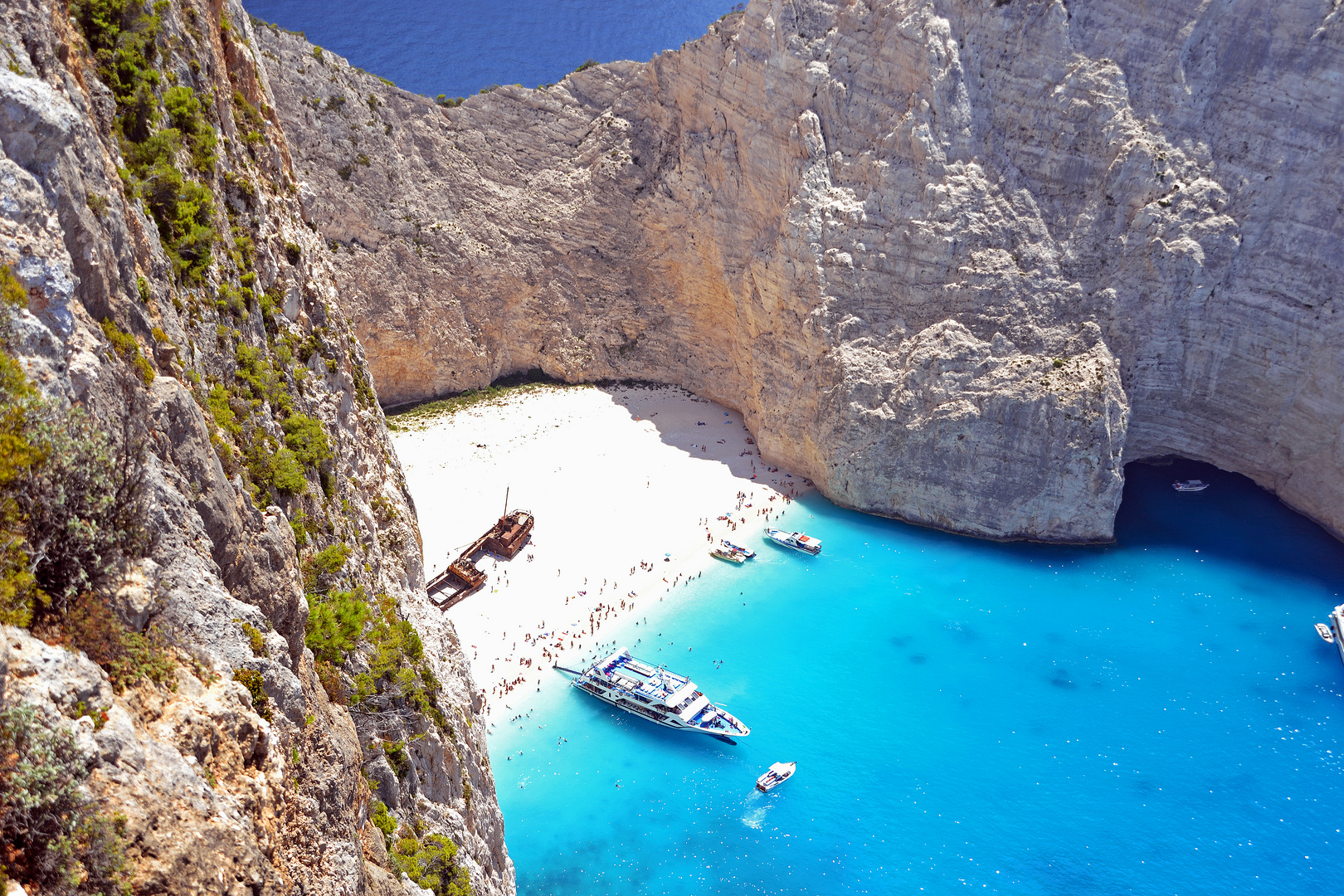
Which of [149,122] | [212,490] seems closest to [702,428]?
[149,122]

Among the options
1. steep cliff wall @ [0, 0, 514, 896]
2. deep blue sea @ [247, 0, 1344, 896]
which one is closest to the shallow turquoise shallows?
deep blue sea @ [247, 0, 1344, 896]

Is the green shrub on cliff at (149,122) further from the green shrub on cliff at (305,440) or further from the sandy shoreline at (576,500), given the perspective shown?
the sandy shoreline at (576,500)

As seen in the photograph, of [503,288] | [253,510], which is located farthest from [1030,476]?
[253,510]

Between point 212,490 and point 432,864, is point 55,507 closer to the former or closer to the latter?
point 212,490

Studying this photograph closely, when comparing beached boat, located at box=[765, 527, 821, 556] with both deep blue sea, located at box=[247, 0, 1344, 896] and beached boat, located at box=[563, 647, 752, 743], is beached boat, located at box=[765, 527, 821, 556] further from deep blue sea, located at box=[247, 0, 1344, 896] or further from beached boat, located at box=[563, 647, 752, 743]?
beached boat, located at box=[563, 647, 752, 743]

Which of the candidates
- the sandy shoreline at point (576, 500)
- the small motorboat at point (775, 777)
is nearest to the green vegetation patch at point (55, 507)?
the small motorboat at point (775, 777)

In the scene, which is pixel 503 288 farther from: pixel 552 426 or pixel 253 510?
pixel 253 510

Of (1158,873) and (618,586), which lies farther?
(618,586)
